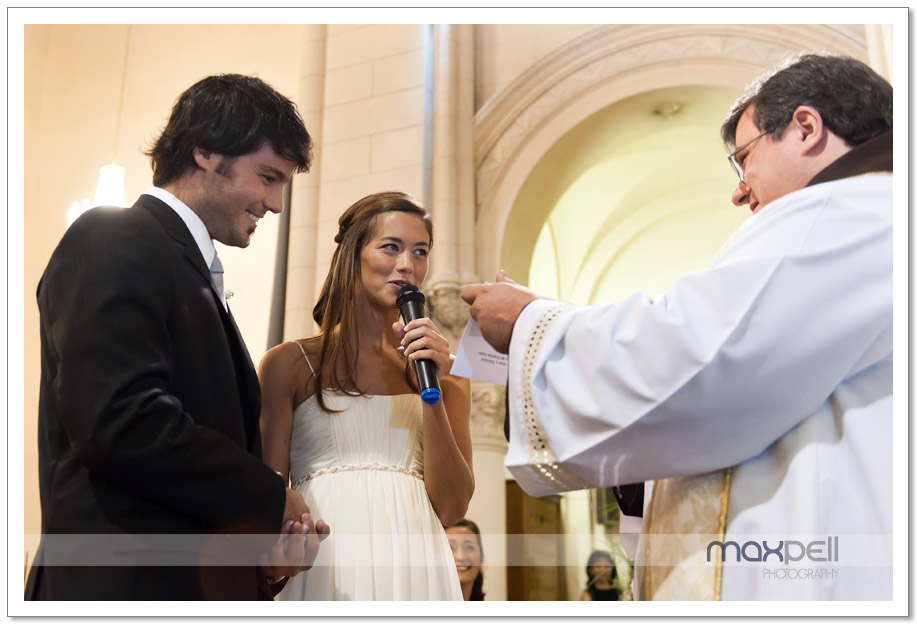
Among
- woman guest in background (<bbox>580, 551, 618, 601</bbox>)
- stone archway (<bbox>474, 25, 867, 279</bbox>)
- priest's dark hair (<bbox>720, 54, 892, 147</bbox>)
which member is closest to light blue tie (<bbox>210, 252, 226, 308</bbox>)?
priest's dark hair (<bbox>720, 54, 892, 147</bbox>)

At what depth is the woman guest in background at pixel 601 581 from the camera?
6598 mm

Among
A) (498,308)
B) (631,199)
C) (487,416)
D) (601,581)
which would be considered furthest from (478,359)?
(631,199)

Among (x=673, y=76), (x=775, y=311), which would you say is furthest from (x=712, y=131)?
(x=775, y=311)

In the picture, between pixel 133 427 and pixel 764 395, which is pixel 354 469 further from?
pixel 764 395

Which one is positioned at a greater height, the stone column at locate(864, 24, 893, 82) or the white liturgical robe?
the stone column at locate(864, 24, 893, 82)

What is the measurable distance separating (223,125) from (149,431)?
78 cm

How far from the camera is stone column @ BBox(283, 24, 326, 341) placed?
20.6ft

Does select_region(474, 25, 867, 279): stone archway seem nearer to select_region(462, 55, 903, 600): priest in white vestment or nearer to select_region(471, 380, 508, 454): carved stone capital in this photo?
select_region(471, 380, 508, 454): carved stone capital

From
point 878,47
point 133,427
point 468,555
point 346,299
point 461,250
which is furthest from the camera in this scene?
point 461,250

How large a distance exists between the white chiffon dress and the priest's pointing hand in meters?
0.66

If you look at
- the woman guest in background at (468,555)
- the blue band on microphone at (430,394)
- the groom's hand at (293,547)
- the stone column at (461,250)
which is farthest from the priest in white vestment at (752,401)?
the stone column at (461,250)

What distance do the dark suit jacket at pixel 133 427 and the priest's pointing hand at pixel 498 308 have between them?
56 cm

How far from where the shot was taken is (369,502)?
7.93 feet
